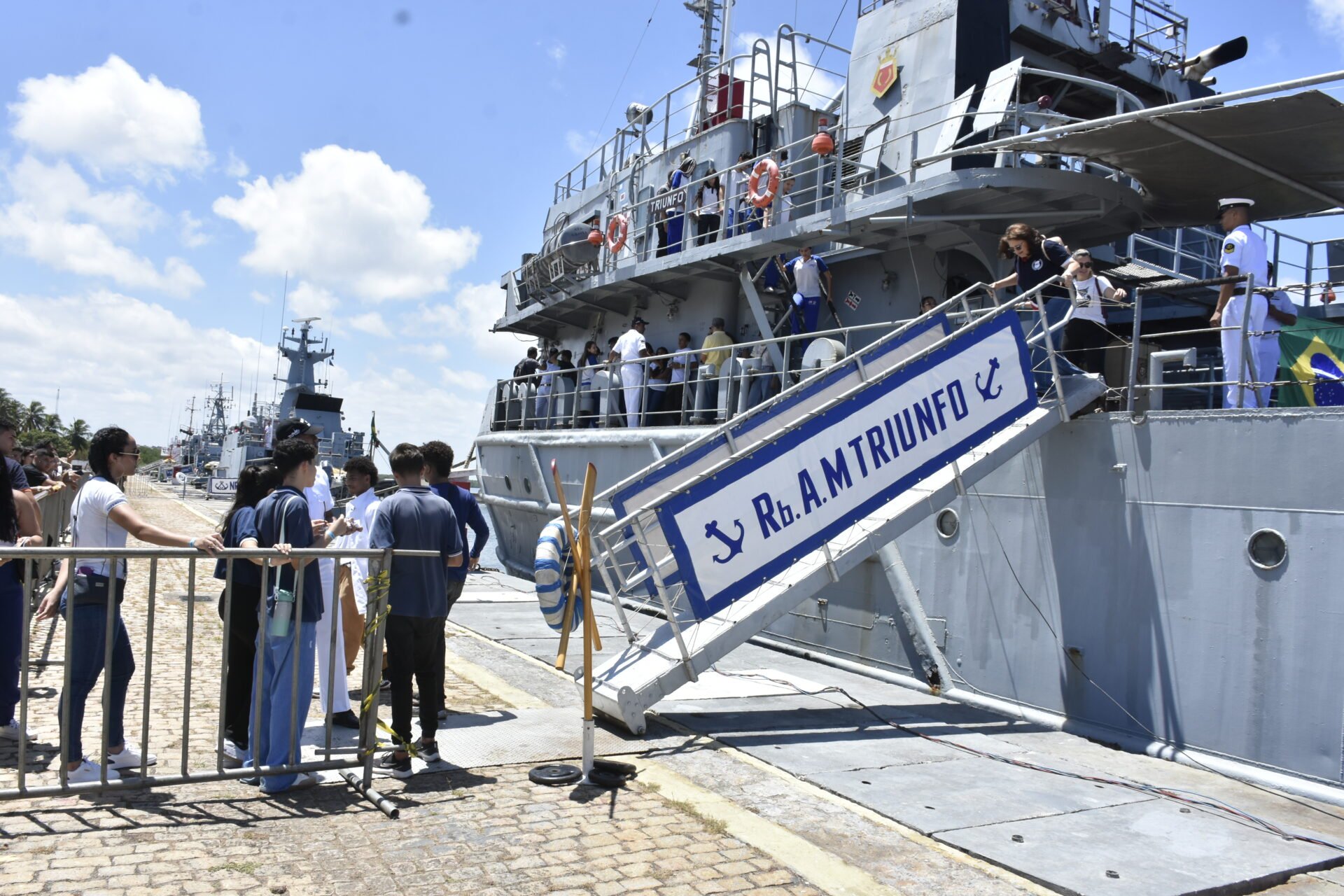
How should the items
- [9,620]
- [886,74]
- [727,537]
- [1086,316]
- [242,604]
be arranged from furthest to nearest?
[886,74]
[1086,316]
[727,537]
[9,620]
[242,604]

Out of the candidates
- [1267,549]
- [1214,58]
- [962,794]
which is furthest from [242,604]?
[1214,58]

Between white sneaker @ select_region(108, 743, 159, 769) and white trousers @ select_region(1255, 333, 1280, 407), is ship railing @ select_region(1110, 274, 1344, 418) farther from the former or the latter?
white sneaker @ select_region(108, 743, 159, 769)

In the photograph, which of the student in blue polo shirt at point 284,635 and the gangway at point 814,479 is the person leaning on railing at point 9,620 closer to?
the student in blue polo shirt at point 284,635

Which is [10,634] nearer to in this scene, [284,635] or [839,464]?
[284,635]

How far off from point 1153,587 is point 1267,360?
1714mm

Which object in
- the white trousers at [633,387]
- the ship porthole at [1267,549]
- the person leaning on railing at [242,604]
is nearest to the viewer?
the person leaning on railing at [242,604]

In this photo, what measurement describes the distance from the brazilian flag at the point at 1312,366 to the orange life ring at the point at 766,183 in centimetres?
563

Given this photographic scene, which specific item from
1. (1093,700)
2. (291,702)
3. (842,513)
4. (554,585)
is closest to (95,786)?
(291,702)

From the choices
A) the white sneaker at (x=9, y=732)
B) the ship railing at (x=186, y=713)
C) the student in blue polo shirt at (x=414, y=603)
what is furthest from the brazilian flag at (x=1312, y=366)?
the white sneaker at (x=9, y=732)

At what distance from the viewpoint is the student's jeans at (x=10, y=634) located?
16.4 feet

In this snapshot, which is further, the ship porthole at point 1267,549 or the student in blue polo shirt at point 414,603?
the ship porthole at point 1267,549

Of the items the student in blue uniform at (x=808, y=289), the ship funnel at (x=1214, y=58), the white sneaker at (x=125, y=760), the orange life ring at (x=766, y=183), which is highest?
the ship funnel at (x=1214, y=58)

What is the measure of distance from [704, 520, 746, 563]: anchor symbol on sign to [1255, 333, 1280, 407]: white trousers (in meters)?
3.61

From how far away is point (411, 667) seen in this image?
202 inches
